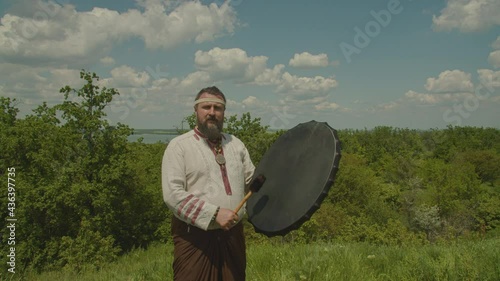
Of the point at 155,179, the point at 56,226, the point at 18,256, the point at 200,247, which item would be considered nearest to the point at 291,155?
the point at 200,247

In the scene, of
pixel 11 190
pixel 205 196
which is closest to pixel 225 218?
pixel 205 196

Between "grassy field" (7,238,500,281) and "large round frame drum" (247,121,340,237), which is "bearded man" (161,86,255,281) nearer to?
"large round frame drum" (247,121,340,237)

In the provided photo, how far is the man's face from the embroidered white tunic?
94 mm

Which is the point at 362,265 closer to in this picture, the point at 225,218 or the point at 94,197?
the point at 225,218

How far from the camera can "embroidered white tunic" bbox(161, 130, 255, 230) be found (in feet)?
8.87

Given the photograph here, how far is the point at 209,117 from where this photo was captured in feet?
9.96

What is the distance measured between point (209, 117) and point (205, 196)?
62 cm

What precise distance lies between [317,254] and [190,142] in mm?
2881

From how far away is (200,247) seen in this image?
2900 millimetres

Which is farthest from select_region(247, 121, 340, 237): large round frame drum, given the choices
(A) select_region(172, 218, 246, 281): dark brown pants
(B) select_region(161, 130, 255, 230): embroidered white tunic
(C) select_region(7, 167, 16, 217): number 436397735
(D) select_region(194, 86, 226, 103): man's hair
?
(C) select_region(7, 167, 16, 217): number 436397735

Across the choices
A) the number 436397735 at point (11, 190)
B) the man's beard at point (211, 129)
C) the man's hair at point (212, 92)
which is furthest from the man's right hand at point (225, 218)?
the number 436397735 at point (11, 190)

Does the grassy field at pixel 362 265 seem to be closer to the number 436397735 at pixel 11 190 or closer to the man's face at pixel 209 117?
the man's face at pixel 209 117

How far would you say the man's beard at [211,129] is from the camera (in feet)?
9.92

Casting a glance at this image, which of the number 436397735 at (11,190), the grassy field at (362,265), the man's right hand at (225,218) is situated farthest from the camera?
the number 436397735 at (11,190)
